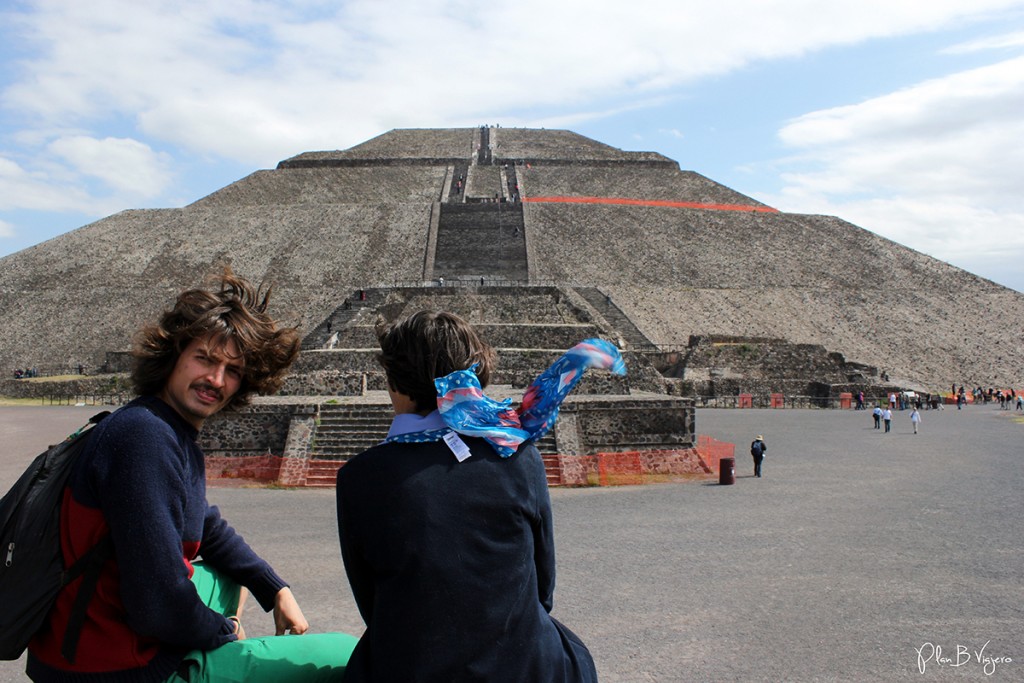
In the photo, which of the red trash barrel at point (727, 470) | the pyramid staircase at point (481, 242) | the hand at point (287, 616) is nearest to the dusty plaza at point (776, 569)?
the red trash barrel at point (727, 470)

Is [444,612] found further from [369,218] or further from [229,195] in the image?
[229,195]

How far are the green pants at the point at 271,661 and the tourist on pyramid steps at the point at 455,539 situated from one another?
0.14 metres

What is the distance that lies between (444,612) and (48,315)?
3894cm

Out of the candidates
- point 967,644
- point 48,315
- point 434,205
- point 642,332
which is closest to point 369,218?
point 434,205

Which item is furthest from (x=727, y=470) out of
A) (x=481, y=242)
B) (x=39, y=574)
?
(x=481, y=242)

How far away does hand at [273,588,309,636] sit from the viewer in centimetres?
258

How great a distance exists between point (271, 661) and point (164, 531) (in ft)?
1.41

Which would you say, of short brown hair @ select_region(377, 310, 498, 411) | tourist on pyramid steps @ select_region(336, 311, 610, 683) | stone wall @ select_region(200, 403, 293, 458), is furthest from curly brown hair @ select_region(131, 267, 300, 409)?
stone wall @ select_region(200, 403, 293, 458)

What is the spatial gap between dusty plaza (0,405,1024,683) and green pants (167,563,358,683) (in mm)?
3050

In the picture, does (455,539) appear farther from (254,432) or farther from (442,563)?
(254,432)

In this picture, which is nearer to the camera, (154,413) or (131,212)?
(154,413)

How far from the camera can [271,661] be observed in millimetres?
2234

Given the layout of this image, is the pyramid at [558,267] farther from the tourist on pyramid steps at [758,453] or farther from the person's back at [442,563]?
the person's back at [442,563]

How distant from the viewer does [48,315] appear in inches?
1427
